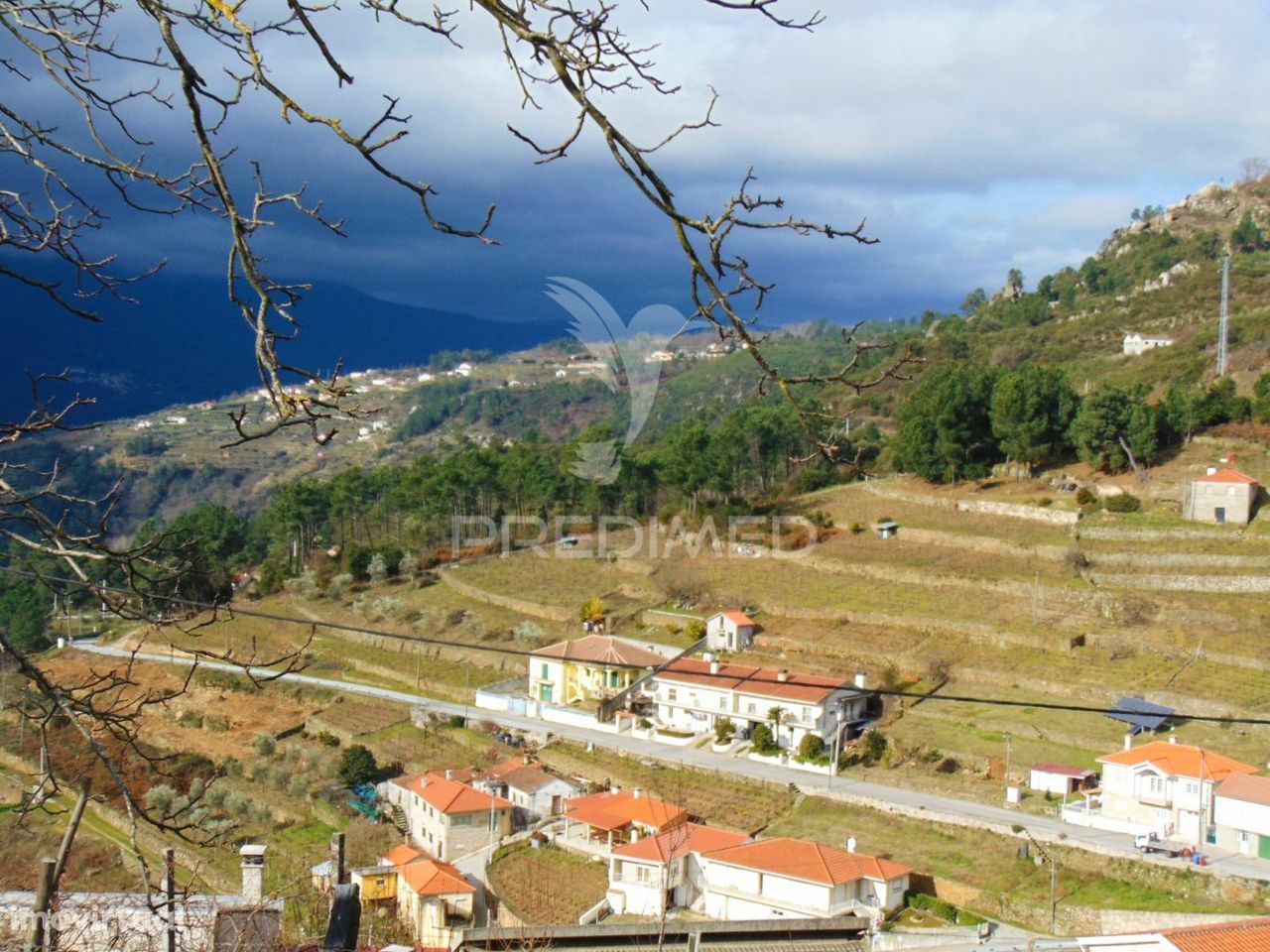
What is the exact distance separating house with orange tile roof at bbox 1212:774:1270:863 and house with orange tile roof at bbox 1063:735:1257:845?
0.40 ft

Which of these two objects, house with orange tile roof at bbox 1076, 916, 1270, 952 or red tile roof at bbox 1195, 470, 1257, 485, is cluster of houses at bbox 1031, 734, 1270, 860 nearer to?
house with orange tile roof at bbox 1076, 916, 1270, 952

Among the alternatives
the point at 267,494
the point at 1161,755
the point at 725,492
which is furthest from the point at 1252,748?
the point at 267,494

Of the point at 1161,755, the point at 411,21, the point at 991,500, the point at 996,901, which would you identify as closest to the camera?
the point at 411,21

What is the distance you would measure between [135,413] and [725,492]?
169 feet

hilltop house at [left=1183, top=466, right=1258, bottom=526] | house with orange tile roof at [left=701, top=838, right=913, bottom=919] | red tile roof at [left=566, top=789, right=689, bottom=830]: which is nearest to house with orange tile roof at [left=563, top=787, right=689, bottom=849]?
red tile roof at [left=566, top=789, right=689, bottom=830]

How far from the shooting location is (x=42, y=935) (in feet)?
7.62

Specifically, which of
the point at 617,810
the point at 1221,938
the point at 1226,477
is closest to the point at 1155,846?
the point at 1221,938

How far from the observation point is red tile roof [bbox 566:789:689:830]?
14.0 m

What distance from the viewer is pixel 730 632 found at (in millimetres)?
20109

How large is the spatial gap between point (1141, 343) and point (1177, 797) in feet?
89.8

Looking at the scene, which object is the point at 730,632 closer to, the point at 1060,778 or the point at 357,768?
the point at 357,768

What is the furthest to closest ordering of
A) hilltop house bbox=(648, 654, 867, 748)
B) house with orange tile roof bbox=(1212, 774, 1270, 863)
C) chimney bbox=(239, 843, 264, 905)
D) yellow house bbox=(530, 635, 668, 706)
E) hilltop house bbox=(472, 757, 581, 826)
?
yellow house bbox=(530, 635, 668, 706) < hilltop house bbox=(648, 654, 867, 748) < hilltop house bbox=(472, 757, 581, 826) < house with orange tile roof bbox=(1212, 774, 1270, 863) < chimney bbox=(239, 843, 264, 905)

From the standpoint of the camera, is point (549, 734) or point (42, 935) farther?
point (549, 734)

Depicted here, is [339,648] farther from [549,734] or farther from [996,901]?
[996,901]
